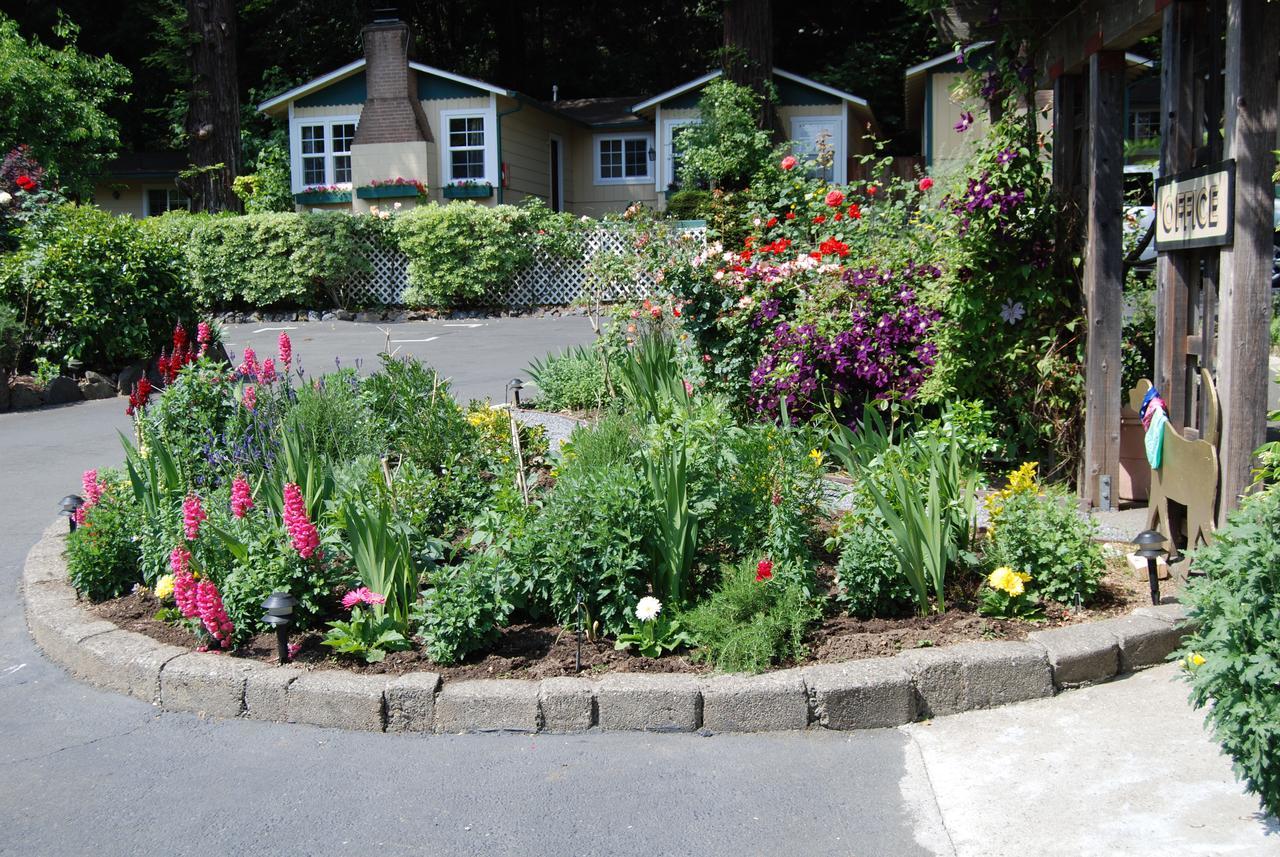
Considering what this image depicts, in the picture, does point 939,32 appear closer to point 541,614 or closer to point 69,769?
point 541,614

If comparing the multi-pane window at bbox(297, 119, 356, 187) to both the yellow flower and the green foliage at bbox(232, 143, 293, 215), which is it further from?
Result: the yellow flower

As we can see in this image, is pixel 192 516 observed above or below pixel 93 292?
below

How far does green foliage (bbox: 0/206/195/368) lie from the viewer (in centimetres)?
1245

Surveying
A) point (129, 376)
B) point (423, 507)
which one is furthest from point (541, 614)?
point (129, 376)

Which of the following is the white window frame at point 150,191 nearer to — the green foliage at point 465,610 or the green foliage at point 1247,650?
the green foliage at point 465,610

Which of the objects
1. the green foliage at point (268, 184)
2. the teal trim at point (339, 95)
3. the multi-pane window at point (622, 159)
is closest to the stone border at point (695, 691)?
the green foliage at point (268, 184)

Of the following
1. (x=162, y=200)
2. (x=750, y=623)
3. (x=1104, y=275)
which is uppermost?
(x=162, y=200)

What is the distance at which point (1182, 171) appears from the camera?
528 cm

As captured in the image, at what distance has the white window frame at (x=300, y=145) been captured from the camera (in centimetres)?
2756

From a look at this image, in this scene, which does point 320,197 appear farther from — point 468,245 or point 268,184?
point 468,245

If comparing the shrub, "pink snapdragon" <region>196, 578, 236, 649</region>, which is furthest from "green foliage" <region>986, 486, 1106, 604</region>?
"pink snapdragon" <region>196, 578, 236, 649</region>

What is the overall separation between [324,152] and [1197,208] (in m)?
25.5

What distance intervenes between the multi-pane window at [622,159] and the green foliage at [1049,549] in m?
25.3

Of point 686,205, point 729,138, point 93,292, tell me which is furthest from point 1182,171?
point 729,138
